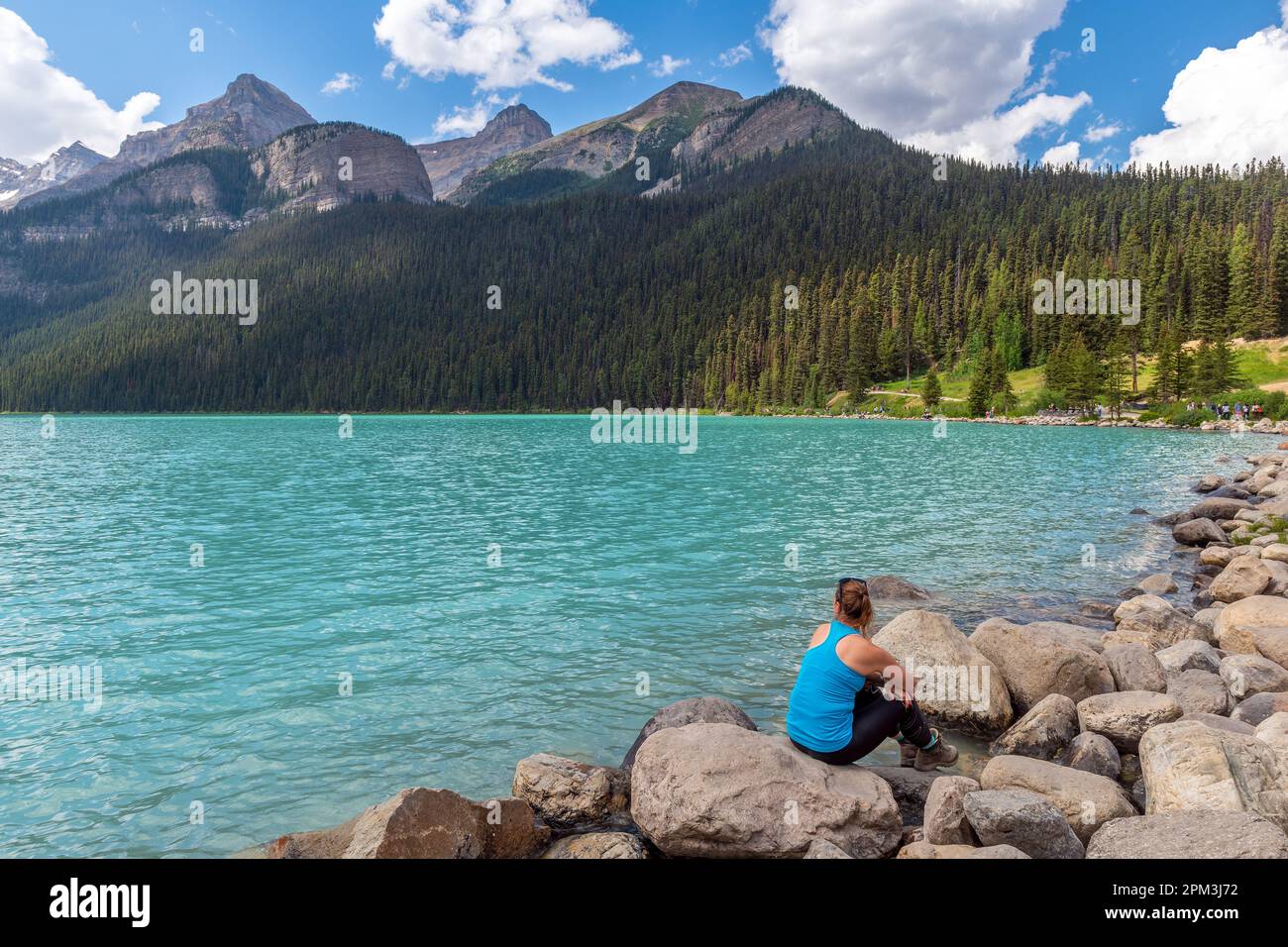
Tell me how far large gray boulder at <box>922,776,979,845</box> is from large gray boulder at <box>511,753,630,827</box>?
341 centimetres

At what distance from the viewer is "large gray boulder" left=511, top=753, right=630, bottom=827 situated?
8398 millimetres

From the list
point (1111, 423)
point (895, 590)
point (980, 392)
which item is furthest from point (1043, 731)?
Answer: point (980, 392)

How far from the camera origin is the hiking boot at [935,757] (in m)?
9.65

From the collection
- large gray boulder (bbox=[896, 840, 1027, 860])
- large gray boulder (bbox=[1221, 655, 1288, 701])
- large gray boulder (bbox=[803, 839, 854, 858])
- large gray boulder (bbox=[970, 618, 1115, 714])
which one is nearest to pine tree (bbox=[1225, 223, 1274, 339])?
large gray boulder (bbox=[1221, 655, 1288, 701])

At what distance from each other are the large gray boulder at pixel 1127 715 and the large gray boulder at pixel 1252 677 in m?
1.83

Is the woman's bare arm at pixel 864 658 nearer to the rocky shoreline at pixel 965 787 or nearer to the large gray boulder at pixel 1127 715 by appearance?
the rocky shoreline at pixel 965 787

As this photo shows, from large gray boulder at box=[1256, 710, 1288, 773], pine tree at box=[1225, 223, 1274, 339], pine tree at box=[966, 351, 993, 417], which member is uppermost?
pine tree at box=[1225, 223, 1274, 339]

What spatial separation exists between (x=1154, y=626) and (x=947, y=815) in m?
9.68

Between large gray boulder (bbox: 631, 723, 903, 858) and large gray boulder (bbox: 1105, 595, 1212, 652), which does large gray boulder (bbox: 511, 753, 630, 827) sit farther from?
large gray boulder (bbox: 1105, 595, 1212, 652)

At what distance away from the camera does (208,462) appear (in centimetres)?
6219

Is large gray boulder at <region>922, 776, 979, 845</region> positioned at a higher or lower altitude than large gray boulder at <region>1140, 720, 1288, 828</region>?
lower

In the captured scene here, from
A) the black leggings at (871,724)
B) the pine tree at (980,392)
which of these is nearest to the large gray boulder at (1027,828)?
the black leggings at (871,724)

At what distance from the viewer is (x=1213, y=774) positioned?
7465 millimetres

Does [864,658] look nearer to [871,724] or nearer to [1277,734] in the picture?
[871,724]
